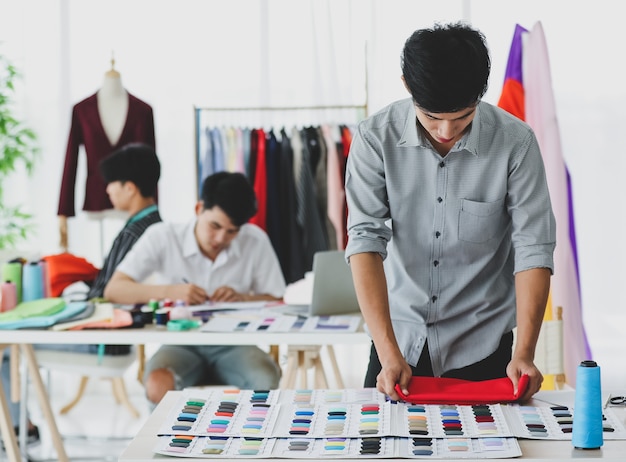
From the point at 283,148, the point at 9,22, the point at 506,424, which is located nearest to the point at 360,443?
the point at 506,424

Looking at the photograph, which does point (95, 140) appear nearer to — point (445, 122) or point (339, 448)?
point (445, 122)

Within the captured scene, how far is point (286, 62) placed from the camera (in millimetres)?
5301

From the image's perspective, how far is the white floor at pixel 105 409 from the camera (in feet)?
13.9

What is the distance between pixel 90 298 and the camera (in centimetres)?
398

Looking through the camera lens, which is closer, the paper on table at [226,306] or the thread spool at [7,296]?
the thread spool at [7,296]

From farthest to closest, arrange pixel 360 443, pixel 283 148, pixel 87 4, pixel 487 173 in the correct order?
1. pixel 87 4
2. pixel 283 148
3. pixel 487 173
4. pixel 360 443

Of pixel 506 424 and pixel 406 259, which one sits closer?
pixel 506 424

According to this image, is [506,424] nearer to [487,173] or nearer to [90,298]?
[487,173]

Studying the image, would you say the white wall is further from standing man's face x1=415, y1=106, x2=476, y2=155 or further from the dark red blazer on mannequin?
standing man's face x1=415, y1=106, x2=476, y2=155

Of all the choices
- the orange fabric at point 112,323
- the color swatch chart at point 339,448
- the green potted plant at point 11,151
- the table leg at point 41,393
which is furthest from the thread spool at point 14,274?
the color swatch chart at point 339,448

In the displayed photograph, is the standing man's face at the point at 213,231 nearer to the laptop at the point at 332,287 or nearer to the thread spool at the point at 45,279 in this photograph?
the laptop at the point at 332,287

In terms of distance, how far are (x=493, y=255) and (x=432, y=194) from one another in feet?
0.67

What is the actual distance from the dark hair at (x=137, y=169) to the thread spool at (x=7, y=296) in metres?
0.97

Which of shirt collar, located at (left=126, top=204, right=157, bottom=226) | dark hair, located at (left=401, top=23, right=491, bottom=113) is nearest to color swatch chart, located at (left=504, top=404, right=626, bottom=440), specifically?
dark hair, located at (left=401, top=23, right=491, bottom=113)
